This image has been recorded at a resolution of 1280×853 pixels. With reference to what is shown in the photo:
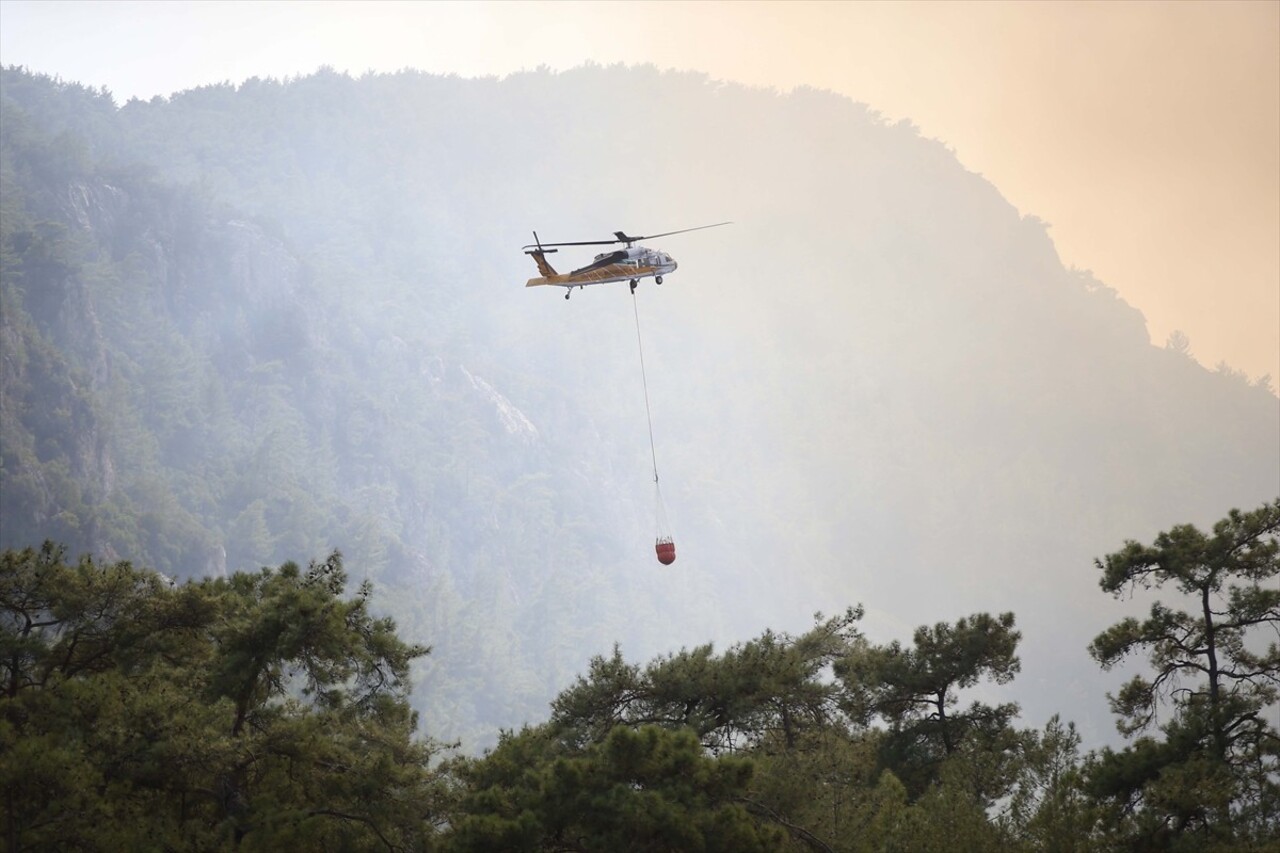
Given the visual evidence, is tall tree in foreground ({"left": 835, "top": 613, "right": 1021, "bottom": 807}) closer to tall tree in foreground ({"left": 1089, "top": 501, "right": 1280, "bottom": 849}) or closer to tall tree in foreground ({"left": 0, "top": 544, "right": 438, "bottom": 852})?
tall tree in foreground ({"left": 1089, "top": 501, "right": 1280, "bottom": 849})


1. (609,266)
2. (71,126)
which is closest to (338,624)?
(609,266)

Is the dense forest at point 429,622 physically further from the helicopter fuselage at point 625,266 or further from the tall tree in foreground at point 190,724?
the helicopter fuselage at point 625,266

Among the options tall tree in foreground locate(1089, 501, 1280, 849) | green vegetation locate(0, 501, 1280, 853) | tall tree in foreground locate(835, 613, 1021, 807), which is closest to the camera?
green vegetation locate(0, 501, 1280, 853)

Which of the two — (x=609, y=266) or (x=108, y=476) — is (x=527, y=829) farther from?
(x=108, y=476)

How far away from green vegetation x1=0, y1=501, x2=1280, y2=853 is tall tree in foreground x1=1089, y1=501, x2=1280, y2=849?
0.04 meters

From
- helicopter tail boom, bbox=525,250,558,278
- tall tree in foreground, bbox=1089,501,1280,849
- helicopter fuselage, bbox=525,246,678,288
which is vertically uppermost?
helicopter tail boom, bbox=525,250,558,278

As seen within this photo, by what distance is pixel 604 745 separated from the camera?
62.4ft

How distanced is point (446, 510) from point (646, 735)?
14567cm

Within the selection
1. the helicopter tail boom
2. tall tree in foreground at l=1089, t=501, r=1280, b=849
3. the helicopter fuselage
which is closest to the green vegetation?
tall tree in foreground at l=1089, t=501, r=1280, b=849

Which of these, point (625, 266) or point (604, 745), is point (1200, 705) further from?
point (625, 266)

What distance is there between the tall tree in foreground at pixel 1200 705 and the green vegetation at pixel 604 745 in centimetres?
4

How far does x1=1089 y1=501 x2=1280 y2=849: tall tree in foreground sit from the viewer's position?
18672 mm

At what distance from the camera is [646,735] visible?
18.8m

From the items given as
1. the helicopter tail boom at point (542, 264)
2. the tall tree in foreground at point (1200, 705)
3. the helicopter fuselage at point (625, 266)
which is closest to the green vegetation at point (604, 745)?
the tall tree in foreground at point (1200, 705)
